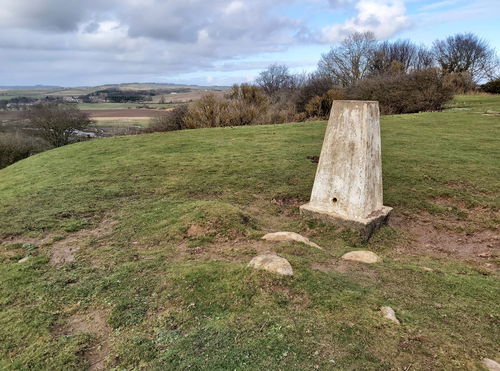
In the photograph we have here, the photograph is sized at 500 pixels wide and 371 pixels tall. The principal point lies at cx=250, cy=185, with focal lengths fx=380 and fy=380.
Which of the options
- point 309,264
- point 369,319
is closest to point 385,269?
point 309,264

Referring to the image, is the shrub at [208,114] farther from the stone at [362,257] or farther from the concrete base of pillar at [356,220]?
the stone at [362,257]

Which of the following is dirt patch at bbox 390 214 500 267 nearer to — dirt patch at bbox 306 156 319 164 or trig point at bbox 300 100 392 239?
trig point at bbox 300 100 392 239

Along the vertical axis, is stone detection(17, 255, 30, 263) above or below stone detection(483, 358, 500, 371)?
below

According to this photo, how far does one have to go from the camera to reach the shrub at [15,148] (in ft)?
87.5

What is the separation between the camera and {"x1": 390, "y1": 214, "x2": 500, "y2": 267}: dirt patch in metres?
5.93

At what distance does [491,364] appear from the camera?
9.45ft

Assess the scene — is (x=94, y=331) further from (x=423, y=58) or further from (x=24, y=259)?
(x=423, y=58)

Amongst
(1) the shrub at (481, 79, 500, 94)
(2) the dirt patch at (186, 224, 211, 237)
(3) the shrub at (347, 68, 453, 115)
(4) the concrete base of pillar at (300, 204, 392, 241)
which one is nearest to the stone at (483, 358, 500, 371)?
(4) the concrete base of pillar at (300, 204, 392, 241)

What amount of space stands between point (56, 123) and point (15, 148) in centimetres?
828

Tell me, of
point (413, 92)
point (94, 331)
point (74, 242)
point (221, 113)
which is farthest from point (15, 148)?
point (94, 331)

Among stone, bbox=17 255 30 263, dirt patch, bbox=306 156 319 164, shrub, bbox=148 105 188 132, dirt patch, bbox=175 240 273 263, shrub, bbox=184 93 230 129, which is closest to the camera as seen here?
dirt patch, bbox=175 240 273 263

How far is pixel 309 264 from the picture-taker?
15.1ft

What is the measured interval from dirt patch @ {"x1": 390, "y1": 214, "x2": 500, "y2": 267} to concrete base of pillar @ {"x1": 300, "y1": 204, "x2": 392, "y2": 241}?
0.50 m

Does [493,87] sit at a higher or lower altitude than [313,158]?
higher
